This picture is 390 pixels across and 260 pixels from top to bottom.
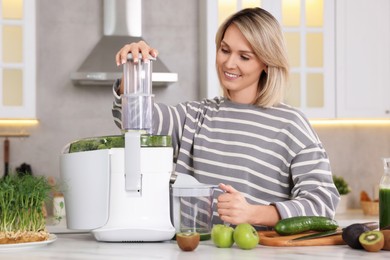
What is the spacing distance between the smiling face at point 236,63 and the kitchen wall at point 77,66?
218cm

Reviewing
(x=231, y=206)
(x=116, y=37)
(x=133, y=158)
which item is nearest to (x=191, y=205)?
(x=231, y=206)

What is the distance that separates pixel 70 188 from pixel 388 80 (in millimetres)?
2829

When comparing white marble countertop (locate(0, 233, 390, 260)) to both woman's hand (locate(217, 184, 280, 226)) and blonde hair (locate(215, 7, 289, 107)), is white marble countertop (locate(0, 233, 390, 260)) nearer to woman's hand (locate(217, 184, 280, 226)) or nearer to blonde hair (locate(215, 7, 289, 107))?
woman's hand (locate(217, 184, 280, 226))

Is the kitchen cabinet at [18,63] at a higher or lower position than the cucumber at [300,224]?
higher

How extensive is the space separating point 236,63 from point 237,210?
52 cm

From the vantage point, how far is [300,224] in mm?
2033

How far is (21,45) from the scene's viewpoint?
4.14m

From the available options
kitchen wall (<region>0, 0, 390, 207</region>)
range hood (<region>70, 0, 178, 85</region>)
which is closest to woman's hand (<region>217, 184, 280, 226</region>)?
range hood (<region>70, 0, 178, 85</region>)

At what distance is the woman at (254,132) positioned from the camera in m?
2.33

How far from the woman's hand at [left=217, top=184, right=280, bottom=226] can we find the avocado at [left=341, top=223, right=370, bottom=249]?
0.25m

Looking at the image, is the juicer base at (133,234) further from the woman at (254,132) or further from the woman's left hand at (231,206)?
the woman at (254,132)

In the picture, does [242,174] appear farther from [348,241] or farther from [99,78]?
[99,78]

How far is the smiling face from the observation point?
238 centimetres

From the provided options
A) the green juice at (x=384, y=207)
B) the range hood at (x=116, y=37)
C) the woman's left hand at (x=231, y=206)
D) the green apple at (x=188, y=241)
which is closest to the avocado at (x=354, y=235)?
the green juice at (x=384, y=207)
